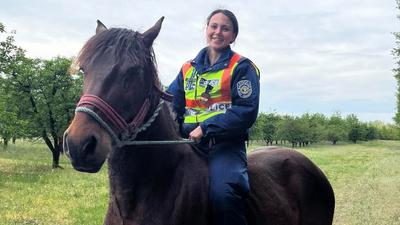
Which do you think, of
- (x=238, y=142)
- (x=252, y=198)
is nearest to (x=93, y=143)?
(x=238, y=142)

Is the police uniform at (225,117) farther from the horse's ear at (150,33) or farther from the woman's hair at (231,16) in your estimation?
the horse's ear at (150,33)

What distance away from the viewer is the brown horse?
3129 mm

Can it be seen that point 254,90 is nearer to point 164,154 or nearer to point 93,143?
point 164,154

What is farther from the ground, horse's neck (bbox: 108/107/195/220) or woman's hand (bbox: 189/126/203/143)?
woman's hand (bbox: 189/126/203/143)

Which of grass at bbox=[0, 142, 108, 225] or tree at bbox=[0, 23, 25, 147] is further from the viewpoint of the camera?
tree at bbox=[0, 23, 25, 147]

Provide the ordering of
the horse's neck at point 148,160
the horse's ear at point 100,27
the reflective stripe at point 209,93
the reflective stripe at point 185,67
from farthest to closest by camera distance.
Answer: the reflective stripe at point 185,67
the reflective stripe at point 209,93
the horse's ear at point 100,27
the horse's neck at point 148,160

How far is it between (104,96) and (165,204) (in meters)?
1.02

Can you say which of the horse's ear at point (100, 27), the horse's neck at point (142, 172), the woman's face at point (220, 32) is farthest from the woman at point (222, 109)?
the horse's ear at point (100, 27)

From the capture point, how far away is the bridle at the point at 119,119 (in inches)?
124

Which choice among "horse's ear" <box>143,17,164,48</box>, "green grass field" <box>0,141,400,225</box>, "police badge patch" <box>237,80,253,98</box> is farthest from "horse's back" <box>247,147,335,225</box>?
"green grass field" <box>0,141,400,225</box>

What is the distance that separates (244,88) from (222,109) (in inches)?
10.6

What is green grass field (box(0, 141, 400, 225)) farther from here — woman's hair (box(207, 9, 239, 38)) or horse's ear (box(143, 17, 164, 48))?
horse's ear (box(143, 17, 164, 48))

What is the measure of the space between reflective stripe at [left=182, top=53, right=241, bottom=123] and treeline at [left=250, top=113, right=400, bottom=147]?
73636 mm

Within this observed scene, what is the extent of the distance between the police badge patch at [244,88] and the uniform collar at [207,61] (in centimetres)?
24
